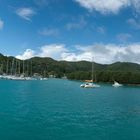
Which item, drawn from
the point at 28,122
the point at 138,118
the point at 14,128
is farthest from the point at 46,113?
the point at 138,118

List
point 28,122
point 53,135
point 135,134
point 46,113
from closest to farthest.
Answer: point 53,135
point 135,134
point 28,122
point 46,113

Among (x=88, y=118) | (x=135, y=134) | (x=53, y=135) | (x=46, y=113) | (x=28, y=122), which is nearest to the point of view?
(x=53, y=135)

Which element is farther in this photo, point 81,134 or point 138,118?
point 138,118

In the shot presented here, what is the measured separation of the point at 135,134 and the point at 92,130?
6133 millimetres

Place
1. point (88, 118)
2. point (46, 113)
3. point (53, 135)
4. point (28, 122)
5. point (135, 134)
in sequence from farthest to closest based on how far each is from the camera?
point (46, 113), point (88, 118), point (28, 122), point (135, 134), point (53, 135)

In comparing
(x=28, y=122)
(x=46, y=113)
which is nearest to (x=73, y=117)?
(x=46, y=113)

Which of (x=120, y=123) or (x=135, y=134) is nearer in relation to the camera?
(x=135, y=134)

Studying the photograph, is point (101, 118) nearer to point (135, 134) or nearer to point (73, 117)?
point (73, 117)

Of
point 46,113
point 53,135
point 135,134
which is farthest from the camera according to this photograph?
point 46,113

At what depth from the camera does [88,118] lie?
48.9 metres

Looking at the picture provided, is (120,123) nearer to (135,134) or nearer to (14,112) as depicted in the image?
(135,134)

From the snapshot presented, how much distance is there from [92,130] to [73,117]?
391 inches

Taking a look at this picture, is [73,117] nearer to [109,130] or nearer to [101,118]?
[101,118]

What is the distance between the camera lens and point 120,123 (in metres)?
45.5
